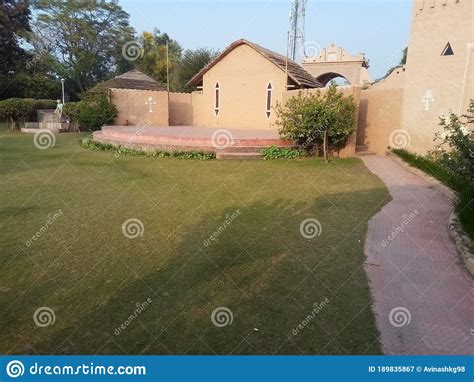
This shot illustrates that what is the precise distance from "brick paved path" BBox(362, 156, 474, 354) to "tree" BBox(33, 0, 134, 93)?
41089 millimetres

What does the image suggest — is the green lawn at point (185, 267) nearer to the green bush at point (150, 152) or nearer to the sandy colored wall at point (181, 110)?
the green bush at point (150, 152)

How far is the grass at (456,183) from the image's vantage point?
6068 mm

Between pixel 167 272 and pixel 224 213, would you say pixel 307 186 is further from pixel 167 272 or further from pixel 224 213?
pixel 167 272

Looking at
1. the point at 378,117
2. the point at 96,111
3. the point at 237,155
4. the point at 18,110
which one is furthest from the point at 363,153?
the point at 18,110

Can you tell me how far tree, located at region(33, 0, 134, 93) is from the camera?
41281mm

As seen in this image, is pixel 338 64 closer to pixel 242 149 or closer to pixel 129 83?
pixel 129 83

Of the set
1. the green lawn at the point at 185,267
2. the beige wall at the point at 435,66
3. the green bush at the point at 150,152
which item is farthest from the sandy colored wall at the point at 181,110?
the green lawn at the point at 185,267

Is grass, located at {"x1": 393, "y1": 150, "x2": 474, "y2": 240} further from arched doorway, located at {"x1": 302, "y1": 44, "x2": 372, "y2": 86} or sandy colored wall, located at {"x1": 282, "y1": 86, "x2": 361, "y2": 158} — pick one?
arched doorway, located at {"x1": 302, "y1": 44, "x2": 372, "y2": 86}

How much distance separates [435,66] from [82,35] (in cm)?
4364

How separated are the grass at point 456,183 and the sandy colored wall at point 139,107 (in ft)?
46.0

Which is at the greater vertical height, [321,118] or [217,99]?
[217,99]

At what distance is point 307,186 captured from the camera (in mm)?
9109

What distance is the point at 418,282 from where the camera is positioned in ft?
14.8

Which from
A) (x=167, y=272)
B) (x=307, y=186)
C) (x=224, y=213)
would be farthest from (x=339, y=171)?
(x=167, y=272)
